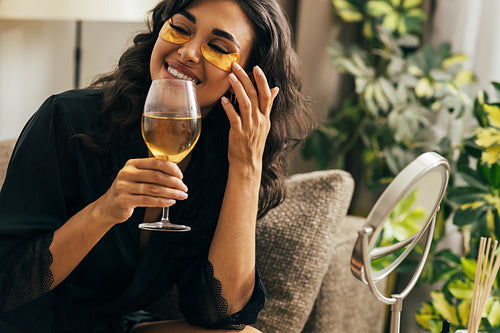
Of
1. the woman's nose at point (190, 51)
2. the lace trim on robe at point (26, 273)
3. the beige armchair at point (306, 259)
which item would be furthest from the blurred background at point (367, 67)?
the lace trim on robe at point (26, 273)

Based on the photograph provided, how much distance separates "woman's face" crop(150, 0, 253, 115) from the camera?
1.25 m

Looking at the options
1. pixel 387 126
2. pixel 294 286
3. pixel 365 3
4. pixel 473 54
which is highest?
pixel 365 3

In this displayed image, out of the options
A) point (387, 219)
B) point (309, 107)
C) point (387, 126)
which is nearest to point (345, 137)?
point (387, 126)

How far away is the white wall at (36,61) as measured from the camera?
2168 mm

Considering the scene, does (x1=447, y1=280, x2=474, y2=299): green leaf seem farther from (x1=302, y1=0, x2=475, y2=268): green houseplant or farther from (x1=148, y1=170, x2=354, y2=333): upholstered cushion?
(x1=302, y1=0, x2=475, y2=268): green houseplant

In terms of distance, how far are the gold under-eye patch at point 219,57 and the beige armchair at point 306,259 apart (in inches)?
21.4

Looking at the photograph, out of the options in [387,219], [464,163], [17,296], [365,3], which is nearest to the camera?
[387,219]

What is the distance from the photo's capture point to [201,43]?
4.12 feet

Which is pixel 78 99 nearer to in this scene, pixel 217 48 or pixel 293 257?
pixel 217 48

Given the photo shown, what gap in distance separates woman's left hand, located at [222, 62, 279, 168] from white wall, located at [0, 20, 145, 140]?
101cm

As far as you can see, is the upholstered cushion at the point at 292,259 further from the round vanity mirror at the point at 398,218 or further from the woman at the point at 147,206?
the round vanity mirror at the point at 398,218

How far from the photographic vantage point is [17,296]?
3.86ft

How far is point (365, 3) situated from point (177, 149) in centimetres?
172

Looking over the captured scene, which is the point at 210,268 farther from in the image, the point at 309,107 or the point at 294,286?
the point at 309,107
